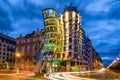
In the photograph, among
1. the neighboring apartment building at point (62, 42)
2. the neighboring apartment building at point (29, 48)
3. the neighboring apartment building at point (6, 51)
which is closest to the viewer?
the neighboring apartment building at point (62, 42)

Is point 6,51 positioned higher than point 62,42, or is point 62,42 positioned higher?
point 62,42

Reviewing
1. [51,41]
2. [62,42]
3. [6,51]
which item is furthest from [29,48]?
[6,51]

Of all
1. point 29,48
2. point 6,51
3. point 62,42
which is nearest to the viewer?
point 62,42

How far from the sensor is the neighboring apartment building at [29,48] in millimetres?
89000

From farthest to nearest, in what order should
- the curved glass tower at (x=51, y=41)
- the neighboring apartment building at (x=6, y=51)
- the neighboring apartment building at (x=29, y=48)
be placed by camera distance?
1. the neighboring apartment building at (x=6, y=51)
2. the neighboring apartment building at (x=29, y=48)
3. the curved glass tower at (x=51, y=41)

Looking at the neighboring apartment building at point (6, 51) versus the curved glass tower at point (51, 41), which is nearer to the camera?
the curved glass tower at point (51, 41)

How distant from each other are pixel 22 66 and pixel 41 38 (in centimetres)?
1809

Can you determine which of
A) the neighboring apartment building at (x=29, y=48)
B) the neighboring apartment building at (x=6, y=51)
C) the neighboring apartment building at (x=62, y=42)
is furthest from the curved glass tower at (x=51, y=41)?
the neighboring apartment building at (x=6, y=51)

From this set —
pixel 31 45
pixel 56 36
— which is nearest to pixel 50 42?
pixel 56 36

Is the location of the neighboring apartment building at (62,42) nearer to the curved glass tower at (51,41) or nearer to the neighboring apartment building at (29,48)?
the curved glass tower at (51,41)

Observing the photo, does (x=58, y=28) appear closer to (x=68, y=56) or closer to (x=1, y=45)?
(x=68, y=56)

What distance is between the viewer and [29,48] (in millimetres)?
92375

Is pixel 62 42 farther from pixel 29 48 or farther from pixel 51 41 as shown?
pixel 29 48

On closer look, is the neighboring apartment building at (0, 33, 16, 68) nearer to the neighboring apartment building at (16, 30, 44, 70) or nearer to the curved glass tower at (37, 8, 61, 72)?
the neighboring apartment building at (16, 30, 44, 70)
